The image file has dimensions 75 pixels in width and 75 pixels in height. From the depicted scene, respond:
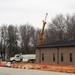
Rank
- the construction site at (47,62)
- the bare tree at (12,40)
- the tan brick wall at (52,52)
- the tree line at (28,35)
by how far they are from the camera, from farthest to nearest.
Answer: the bare tree at (12,40)
the tree line at (28,35)
the tan brick wall at (52,52)
the construction site at (47,62)

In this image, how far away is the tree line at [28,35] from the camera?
109 metres

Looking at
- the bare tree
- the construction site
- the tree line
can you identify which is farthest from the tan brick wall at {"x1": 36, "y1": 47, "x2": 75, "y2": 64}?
the bare tree

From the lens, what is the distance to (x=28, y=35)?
127 m

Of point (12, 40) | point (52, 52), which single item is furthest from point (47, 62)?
point (12, 40)

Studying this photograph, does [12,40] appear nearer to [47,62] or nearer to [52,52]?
[47,62]

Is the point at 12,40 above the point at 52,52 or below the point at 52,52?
above

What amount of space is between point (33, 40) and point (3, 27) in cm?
1537

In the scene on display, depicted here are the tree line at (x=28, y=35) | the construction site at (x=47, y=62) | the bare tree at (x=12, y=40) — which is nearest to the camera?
the construction site at (x=47, y=62)

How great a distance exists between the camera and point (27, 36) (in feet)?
416

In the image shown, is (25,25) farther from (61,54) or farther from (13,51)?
(61,54)

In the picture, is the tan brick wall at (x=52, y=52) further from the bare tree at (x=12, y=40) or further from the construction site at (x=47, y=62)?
the bare tree at (x=12, y=40)

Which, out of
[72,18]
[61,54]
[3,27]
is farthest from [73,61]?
[3,27]

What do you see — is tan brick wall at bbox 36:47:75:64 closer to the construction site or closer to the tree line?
the construction site


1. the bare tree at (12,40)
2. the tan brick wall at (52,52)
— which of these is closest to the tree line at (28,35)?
the bare tree at (12,40)
